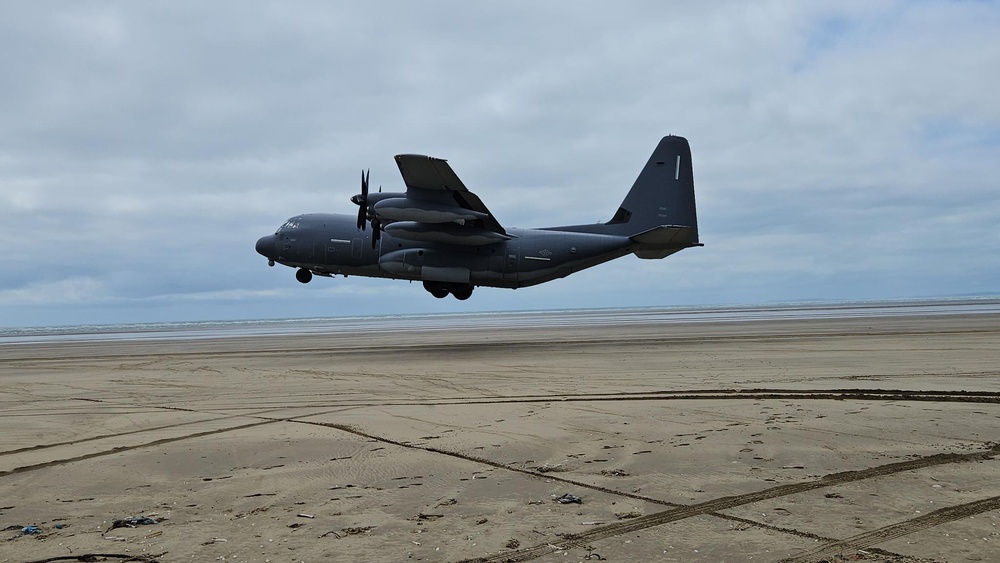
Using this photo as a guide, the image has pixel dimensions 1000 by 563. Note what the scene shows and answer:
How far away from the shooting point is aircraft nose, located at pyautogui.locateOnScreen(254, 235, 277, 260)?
33.5 metres

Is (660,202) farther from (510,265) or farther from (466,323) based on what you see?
(466,323)

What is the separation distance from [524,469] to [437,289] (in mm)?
25793

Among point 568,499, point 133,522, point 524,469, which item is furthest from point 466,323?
point 133,522

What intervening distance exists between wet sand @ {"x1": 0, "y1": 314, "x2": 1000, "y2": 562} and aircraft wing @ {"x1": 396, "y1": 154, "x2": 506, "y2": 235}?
12.9 meters

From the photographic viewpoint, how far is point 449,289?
1261 inches

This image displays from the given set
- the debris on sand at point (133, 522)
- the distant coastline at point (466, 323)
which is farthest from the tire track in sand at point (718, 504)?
the distant coastline at point (466, 323)

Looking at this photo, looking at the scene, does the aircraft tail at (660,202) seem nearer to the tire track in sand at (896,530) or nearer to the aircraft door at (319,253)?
the aircraft door at (319,253)

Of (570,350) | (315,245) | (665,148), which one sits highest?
(665,148)

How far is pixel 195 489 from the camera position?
19.9ft

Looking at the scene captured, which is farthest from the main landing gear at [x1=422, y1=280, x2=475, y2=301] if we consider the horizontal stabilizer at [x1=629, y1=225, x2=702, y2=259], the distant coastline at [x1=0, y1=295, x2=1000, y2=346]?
the distant coastline at [x1=0, y1=295, x2=1000, y2=346]

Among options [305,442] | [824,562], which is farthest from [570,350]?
[824,562]

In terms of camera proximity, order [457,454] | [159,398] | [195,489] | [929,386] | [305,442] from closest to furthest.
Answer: [195,489]
[457,454]
[305,442]
[929,386]
[159,398]

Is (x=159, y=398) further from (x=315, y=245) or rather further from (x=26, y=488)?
(x=315, y=245)

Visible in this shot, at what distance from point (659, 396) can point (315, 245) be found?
78.8 feet
